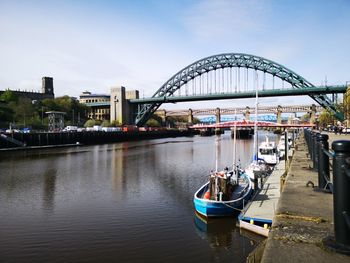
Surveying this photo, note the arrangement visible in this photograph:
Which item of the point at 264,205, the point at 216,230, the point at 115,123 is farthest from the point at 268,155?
the point at 115,123

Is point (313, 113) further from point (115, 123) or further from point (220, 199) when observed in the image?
point (220, 199)

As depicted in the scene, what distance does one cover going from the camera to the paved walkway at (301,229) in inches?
149

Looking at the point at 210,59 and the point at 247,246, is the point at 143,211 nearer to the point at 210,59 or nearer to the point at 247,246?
the point at 247,246

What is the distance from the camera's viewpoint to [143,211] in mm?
18469

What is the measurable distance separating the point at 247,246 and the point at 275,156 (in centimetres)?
2394

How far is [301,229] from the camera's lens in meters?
4.88

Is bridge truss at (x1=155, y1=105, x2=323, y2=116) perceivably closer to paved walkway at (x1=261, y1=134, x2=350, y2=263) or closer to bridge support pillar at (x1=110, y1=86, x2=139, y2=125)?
bridge support pillar at (x1=110, y1=86, x2=139, y2=125)

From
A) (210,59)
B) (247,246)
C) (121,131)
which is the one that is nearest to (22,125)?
(121,131)

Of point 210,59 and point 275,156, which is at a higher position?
point 210,59

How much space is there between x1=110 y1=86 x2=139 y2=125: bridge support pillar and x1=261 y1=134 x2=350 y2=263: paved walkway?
11379cm

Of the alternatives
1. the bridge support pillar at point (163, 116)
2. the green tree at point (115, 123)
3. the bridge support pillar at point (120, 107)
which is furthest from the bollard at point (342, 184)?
the bridge support pillar at point (163, 116)

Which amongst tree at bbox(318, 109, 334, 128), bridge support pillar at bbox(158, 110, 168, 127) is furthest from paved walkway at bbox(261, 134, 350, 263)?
bridge support pillar at bbox(158, 110, 168, 127)

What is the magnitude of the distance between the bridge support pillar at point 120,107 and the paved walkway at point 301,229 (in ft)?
373

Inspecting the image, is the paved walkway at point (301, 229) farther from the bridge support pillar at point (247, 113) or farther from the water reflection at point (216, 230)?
the bridge support pillar at point (247, 113)
